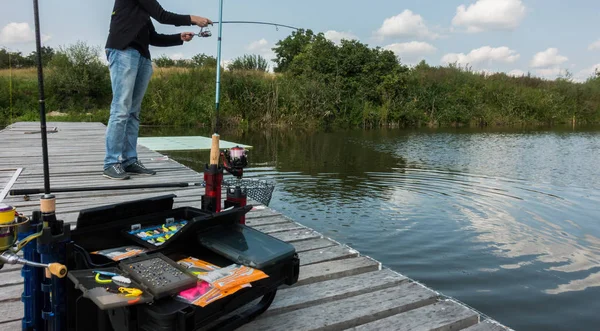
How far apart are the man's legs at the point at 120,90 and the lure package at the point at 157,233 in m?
2.21

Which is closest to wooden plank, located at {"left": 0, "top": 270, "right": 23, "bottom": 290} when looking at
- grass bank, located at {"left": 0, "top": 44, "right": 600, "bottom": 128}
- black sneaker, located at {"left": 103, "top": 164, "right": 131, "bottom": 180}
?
black sneaker, located at {"left": 103, "top": 164, "right": 131, "bottom": 180}

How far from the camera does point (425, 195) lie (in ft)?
20.1

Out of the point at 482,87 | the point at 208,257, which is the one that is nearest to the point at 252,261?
the point at 208,257

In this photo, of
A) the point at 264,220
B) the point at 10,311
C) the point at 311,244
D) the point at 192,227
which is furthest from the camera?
the point at 264,220

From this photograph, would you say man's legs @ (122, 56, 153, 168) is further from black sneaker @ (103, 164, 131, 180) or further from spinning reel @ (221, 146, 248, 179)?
spinning reel @ (221, 146, 248, 179)

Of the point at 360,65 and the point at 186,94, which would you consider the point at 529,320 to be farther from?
the point at 360,65

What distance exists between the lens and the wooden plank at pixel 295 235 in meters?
2.73

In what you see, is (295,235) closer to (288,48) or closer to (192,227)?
(192,227)

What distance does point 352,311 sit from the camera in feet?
6.09

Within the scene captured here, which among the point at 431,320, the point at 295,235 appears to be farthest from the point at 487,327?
the point at 295,235

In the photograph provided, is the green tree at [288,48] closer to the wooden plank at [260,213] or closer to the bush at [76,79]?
the bush at [76,79]

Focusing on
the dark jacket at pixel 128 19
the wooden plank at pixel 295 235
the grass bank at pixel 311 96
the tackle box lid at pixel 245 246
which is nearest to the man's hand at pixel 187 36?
the dark jacket at pixel 128 19

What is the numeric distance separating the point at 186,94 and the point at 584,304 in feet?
60.9

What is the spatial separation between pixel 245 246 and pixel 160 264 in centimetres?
31
